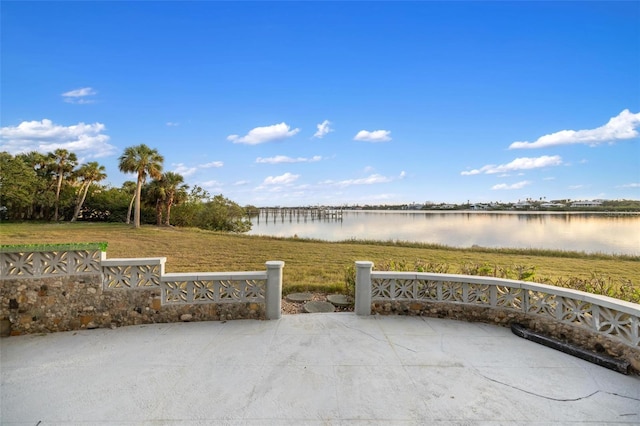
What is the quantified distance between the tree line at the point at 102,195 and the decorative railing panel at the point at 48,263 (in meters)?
25.0

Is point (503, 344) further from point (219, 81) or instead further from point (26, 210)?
point (26, 210)

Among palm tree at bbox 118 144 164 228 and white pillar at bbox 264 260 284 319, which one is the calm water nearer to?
palm tree at bbox 118 144 164 228

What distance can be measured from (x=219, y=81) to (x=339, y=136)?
8.27 metres

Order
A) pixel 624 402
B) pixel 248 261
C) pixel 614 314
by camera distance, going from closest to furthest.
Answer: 1. pixel 624 402
2. pixel 614 314
3. pixel 248 261

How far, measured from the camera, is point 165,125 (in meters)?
13.2

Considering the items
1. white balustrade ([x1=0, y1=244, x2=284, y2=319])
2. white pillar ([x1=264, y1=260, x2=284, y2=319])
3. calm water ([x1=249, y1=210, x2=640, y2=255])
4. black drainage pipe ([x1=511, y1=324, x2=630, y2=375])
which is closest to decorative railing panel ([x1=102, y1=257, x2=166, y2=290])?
white balustrade ([x1=0, y1=244, x2=284, y2=319])

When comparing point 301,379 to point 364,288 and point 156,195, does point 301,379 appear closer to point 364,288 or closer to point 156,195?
point 364,288

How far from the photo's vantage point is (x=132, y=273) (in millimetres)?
4750

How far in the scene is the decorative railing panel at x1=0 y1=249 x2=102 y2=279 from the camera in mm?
4395

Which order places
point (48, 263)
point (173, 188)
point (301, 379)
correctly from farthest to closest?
point (173, 188) → point (48, 263) → point (301, 379)

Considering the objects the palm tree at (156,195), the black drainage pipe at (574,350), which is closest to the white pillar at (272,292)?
the black drainage pipe at (574,350)

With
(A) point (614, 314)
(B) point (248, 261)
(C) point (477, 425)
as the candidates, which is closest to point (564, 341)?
(A) point (614, 314)

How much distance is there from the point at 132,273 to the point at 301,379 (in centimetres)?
323

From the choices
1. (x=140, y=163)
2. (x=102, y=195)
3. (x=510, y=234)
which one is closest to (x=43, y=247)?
(x=140, y=163)
